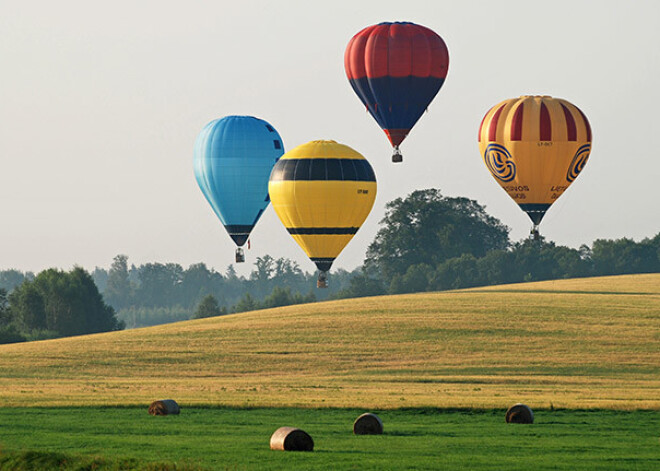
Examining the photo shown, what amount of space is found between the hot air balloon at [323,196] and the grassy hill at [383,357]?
522cm

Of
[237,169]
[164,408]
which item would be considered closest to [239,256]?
[237,169]

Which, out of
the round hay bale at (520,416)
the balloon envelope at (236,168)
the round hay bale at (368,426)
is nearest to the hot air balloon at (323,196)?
the balloon envelope at (236,168)

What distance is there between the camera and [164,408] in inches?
1380

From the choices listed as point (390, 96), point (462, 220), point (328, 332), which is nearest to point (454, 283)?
point (462, 220)

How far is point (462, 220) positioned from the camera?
150250mm

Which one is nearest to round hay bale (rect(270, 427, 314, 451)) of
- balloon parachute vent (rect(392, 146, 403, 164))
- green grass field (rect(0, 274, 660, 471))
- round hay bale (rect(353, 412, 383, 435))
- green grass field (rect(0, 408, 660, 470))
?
green grass field (rect(0, 408, 660, 470))

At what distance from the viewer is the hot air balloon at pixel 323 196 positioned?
202ft

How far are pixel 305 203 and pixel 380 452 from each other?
116ft

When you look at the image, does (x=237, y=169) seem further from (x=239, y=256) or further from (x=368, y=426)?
(x=368, y=426)

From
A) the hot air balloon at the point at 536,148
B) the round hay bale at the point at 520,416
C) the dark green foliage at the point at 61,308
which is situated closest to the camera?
the round hay bale at the point at 520,416

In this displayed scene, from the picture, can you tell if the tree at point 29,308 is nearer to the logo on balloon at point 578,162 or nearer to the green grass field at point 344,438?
the logo on balloon at point 578,162

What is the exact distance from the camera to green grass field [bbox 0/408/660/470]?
83.8ft

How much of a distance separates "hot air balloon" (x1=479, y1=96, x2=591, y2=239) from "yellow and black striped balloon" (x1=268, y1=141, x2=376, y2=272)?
6.64m

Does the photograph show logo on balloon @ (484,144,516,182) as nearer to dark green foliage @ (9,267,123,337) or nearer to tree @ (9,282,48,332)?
dark green foliage @ (9,267,123,337)
